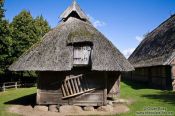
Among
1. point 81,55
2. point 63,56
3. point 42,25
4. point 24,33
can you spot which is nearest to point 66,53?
point 63,56

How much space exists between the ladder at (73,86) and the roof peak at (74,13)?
699 centimetres

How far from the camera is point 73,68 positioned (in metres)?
19.8

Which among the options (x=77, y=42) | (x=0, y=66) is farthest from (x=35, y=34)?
(x=77, y=42)

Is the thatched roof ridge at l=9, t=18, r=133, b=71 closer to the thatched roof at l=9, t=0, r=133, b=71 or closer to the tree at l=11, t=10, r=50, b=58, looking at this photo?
the thatched roof at l=9, t=0, r=133, b=71

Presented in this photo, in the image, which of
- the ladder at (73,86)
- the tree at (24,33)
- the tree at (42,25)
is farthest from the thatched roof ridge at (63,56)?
the tree at (42,25)

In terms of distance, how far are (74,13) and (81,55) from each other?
239 inches

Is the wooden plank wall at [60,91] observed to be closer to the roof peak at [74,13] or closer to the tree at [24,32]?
the roof peak at [74,13]

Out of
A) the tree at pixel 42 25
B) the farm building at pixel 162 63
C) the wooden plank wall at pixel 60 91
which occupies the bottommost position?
the wooden plank wall at pixel 60 91

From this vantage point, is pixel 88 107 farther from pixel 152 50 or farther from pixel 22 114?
pixel 152 50

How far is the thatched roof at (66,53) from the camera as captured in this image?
19.1 meters

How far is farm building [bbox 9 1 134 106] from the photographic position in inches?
760

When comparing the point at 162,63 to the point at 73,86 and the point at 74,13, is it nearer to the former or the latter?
the point at 74,13

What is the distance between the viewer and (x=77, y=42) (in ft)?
65.7

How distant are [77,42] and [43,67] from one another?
3.33 m
